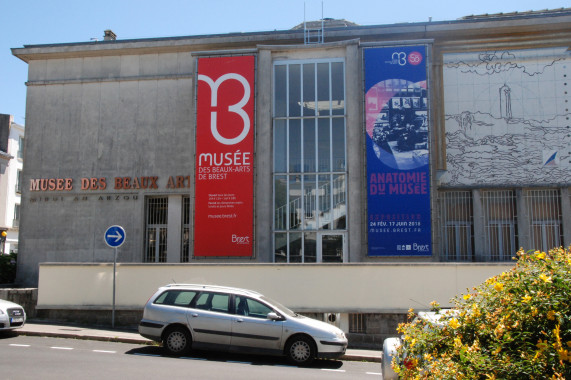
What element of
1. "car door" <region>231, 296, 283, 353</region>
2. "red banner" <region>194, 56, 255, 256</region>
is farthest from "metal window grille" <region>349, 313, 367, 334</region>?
"red banner" <region>194, 56, 255, 256</region>

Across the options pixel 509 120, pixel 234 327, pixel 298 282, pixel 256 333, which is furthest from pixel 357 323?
pixel 509 120

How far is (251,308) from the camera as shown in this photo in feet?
37.6

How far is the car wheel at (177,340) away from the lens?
11.3m

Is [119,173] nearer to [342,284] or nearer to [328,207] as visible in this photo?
[328,207]

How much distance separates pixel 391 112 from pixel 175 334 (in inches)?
467

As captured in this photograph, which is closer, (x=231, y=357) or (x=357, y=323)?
(x=231, y=357)

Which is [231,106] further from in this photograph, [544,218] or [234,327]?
[544,218]

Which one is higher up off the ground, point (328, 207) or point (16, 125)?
point (16, 125)

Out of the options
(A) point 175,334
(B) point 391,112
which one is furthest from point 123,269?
(B) point 391,112

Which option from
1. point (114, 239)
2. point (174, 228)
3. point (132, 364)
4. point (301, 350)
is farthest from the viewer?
point (174, 228)

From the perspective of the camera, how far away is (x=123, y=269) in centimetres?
1526

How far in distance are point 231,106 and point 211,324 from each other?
35.4ft

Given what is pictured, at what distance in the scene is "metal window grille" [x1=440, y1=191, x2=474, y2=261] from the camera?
21328 mm

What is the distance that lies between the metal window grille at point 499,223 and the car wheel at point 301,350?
41.1 ft
